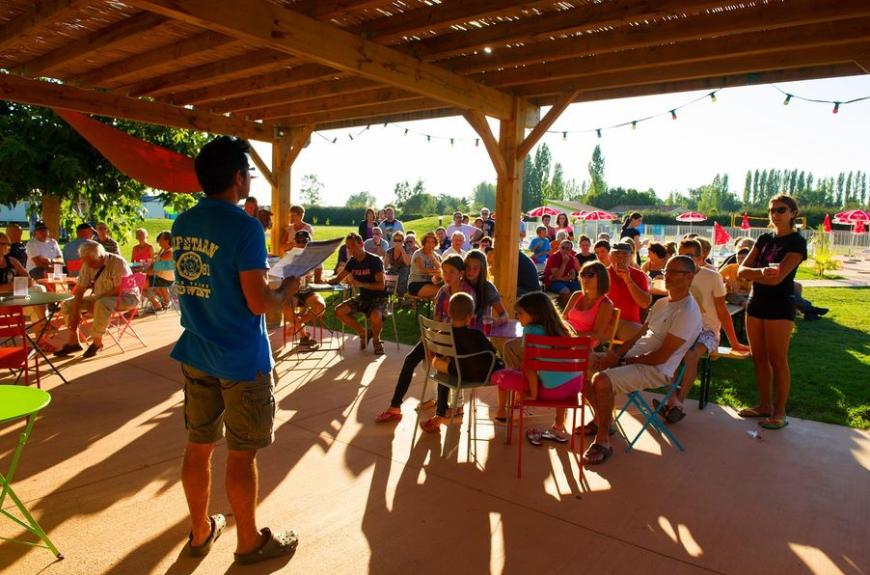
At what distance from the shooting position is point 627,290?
5168mm

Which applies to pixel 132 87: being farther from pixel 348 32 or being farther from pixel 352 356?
pixel 352 356

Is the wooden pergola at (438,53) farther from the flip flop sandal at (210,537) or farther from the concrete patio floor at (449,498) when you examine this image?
the flip flop sandal at (210,537)

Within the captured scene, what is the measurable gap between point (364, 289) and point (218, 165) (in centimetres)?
456

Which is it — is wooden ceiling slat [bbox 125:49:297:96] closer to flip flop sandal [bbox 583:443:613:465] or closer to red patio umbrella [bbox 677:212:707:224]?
flip flop sandal [bbox 583:443:613:465]

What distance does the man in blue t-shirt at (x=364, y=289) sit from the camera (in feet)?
21.9

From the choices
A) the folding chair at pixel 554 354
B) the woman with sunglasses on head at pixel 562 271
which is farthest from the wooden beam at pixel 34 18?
the woman with sunglasses on head at pixel 562 271

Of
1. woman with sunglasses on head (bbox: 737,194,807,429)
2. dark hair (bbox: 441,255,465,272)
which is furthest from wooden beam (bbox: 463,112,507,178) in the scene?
woman with sunglasses on head (bbox: 737,194,807,429)

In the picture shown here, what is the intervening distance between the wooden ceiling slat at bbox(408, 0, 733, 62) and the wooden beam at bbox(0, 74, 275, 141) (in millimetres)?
4547

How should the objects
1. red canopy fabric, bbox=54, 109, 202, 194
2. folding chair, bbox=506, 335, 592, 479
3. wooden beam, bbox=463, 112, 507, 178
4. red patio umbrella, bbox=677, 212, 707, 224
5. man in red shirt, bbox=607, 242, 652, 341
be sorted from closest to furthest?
folding chair, bbox=506, 335, 592, 479 → man in red shirt, bbox=607, 242, 652, 341 → wooden beam, bbox=463, 112, 507, 178 → red canopy fabric, bbox=54, 109, 202, 194 → red patio umbrella, bbox=677, 212, 707, 224

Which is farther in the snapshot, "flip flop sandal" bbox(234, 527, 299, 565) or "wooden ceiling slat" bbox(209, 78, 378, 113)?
"wooden ceiling slat" bbox(209, 78, 378, 113)

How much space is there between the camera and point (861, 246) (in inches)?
1024

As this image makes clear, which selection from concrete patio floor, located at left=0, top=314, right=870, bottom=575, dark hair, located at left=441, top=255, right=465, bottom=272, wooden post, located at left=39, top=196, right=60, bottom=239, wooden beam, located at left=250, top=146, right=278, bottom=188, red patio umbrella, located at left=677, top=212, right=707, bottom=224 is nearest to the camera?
concrete patio floor, located at left=0, top=314, right=870, bottom=575

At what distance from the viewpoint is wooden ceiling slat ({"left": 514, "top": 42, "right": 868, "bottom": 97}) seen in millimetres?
5008

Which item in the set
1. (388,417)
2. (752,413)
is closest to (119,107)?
(388,417)
